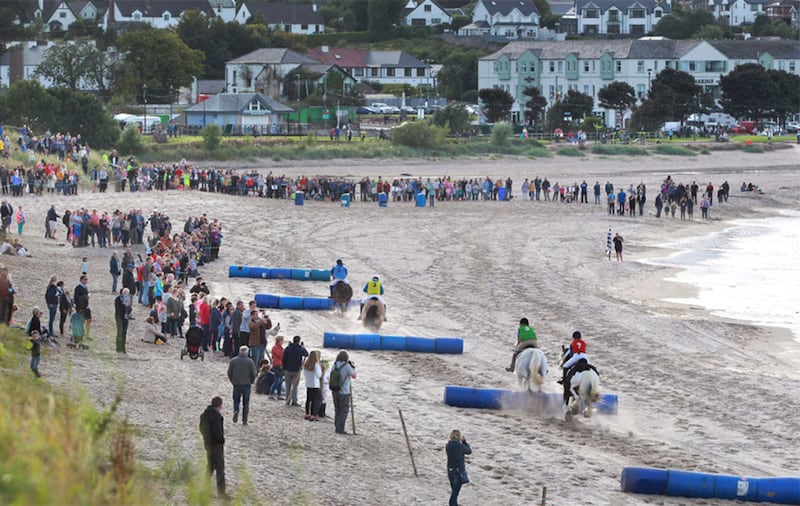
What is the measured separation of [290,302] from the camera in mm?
28562

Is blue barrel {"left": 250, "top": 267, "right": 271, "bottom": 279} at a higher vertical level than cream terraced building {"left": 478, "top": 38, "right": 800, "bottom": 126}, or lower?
lower

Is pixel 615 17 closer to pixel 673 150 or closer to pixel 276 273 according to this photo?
pixel 673 150

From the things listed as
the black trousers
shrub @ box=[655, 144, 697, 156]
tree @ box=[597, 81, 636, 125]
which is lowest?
the black trousers

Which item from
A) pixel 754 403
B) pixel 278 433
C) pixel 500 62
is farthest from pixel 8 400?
pixel 500 62

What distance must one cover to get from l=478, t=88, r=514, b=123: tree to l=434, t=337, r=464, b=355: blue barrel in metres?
74.1

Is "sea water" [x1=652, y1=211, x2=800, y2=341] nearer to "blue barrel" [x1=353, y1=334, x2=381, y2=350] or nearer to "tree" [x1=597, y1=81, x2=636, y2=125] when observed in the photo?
"blue barrel" [x1=353, y1=334, x2=381, y2=350]

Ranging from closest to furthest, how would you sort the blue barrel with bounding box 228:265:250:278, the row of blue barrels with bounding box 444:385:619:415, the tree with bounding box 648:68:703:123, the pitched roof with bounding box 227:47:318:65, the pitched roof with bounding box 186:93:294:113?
the row of blue barrels with bounding box 444:385:619:415, the blue barrel with bounding box 228:265:250:278, the pitched roof with bounding box 186:93:294:113, the tree with bounding box 648:68:703:123, the pitched roof with bounding box 227:47:318:65

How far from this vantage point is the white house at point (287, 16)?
132500mm

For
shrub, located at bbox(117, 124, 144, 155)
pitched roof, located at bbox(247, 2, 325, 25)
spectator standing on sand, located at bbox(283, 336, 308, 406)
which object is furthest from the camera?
pitched roof, located at bbox(247, 2, 325, 25)

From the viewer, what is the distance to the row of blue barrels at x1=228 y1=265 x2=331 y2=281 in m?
33.2

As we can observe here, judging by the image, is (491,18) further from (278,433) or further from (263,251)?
(278,433)

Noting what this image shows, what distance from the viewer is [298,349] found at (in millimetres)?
19156

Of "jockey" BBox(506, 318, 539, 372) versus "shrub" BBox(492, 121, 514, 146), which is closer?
"jockey" BBox(506, 318, 539, 372)

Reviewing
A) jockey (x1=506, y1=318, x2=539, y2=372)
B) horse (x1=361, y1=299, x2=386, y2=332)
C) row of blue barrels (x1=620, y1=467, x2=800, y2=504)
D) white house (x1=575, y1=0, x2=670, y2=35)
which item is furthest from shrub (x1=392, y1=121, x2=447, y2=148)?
white house (x1=575, y1=0, x2=670, y2=35)
